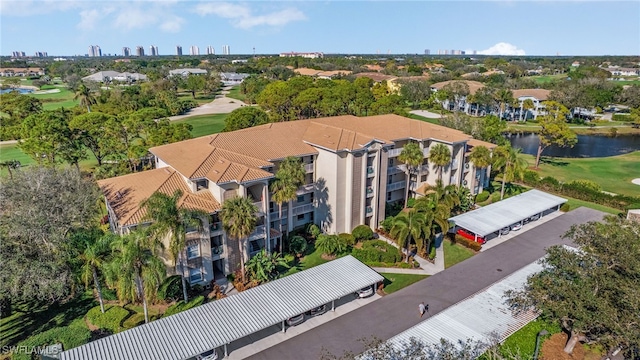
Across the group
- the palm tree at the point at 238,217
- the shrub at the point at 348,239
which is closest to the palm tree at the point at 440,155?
the shrub at the point at 348,239

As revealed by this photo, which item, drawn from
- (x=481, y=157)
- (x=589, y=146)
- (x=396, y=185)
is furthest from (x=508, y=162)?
(x=589, y=146)

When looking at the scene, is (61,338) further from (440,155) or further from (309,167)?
(440,155)

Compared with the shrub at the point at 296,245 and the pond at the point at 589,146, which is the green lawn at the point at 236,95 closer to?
the pond at the point at 589,146

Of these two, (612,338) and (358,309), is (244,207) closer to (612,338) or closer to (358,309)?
(358,309)

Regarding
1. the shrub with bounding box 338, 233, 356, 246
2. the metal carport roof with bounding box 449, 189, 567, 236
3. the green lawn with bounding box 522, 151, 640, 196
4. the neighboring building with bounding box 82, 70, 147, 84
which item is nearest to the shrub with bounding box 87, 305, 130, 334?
the shrub with bounding box 338, 233, 356, 246

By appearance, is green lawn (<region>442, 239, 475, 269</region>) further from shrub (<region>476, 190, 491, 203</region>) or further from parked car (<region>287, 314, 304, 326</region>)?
parked car (<region>287, 314, 304, 326</region>)
